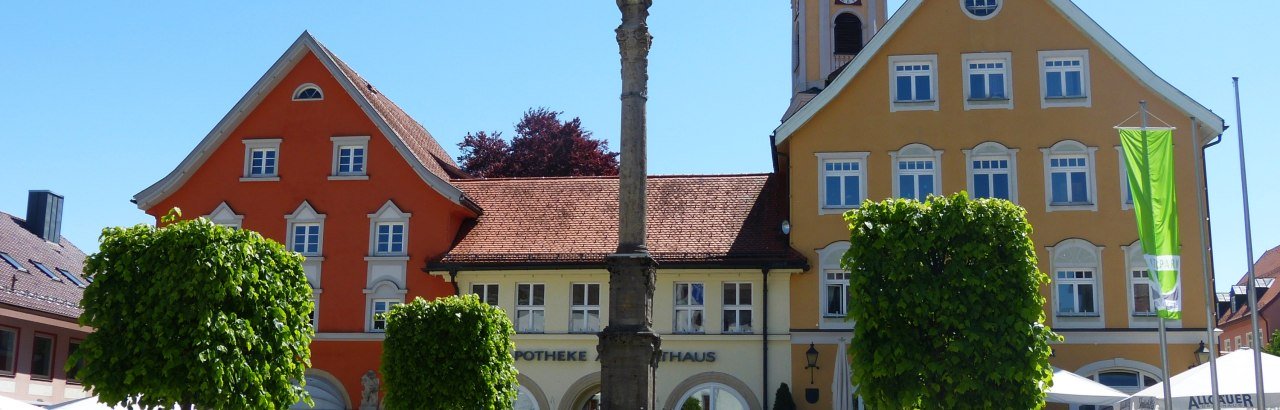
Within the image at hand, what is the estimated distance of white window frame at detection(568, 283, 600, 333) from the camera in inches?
1257

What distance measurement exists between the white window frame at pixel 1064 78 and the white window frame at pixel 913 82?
95.1 inches

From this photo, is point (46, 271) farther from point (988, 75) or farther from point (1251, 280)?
point (1251, 280)

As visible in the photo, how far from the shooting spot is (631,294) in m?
20.8

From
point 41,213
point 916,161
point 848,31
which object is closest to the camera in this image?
point 916,161

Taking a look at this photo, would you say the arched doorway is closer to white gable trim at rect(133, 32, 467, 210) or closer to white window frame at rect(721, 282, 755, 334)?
white gable trim at rect(133, 32, 467, 210)

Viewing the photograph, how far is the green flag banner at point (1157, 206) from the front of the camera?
71.3ft

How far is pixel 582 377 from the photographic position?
1247 inches

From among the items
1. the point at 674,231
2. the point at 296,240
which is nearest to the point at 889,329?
the point at 674,231

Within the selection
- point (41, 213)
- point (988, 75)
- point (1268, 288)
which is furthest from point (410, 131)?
point (1268, 288)

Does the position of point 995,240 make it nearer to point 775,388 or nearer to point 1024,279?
point 1024,279

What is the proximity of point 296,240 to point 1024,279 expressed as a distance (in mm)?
18281

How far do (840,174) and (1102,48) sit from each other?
22.1 ft

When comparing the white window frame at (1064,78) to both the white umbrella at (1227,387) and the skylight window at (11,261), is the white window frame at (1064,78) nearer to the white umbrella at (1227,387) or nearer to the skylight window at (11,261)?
the white umbrella at (1227,387)

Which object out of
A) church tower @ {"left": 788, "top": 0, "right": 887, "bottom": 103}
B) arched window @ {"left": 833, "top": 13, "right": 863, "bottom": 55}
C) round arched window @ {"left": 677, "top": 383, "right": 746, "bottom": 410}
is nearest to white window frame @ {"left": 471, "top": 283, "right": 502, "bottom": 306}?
round arched window @ {"left": 677, "top": 383, "right": 746, "bottom": 410}
